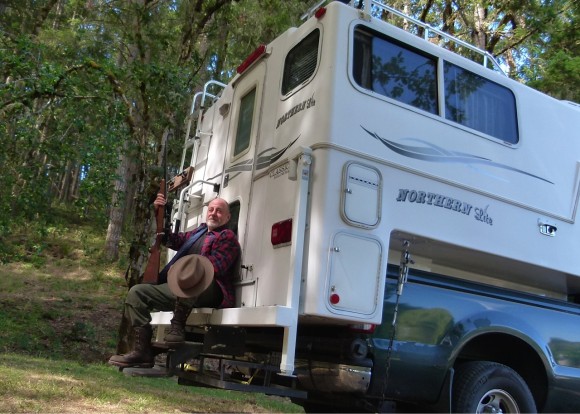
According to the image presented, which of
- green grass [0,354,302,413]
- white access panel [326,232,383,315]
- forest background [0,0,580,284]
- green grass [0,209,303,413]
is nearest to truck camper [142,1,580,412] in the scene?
white access panel [326,232,383,315]

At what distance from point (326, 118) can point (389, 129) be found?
520 mm

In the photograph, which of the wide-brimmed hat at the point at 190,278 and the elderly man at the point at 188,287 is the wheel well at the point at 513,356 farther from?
the wide-brimmed hat at the point at 190,278

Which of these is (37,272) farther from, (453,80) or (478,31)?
(453,80)

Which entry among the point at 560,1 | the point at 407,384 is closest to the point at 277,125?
the point at 407,384

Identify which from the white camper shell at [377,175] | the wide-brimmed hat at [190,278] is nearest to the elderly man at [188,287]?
the wide-brimmed hat at [190,278]

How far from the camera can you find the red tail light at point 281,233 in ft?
13.6

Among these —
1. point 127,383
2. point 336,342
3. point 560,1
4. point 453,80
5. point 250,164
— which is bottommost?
point 127,383

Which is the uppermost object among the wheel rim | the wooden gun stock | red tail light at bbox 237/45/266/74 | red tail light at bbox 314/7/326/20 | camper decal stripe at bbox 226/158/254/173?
red tail light at bbox 237/45/266/74

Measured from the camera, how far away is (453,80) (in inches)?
191

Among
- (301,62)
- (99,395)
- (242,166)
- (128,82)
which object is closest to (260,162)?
(242,166)

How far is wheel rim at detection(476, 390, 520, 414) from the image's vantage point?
4504 millimetres

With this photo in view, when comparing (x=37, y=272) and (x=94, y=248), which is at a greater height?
(x=94, y=248)

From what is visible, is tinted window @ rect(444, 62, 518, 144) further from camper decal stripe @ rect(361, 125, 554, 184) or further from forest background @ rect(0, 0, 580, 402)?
forest background @ rect(0, 0, 580, 402)

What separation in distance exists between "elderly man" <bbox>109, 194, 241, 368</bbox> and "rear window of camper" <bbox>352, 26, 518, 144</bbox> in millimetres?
1669
